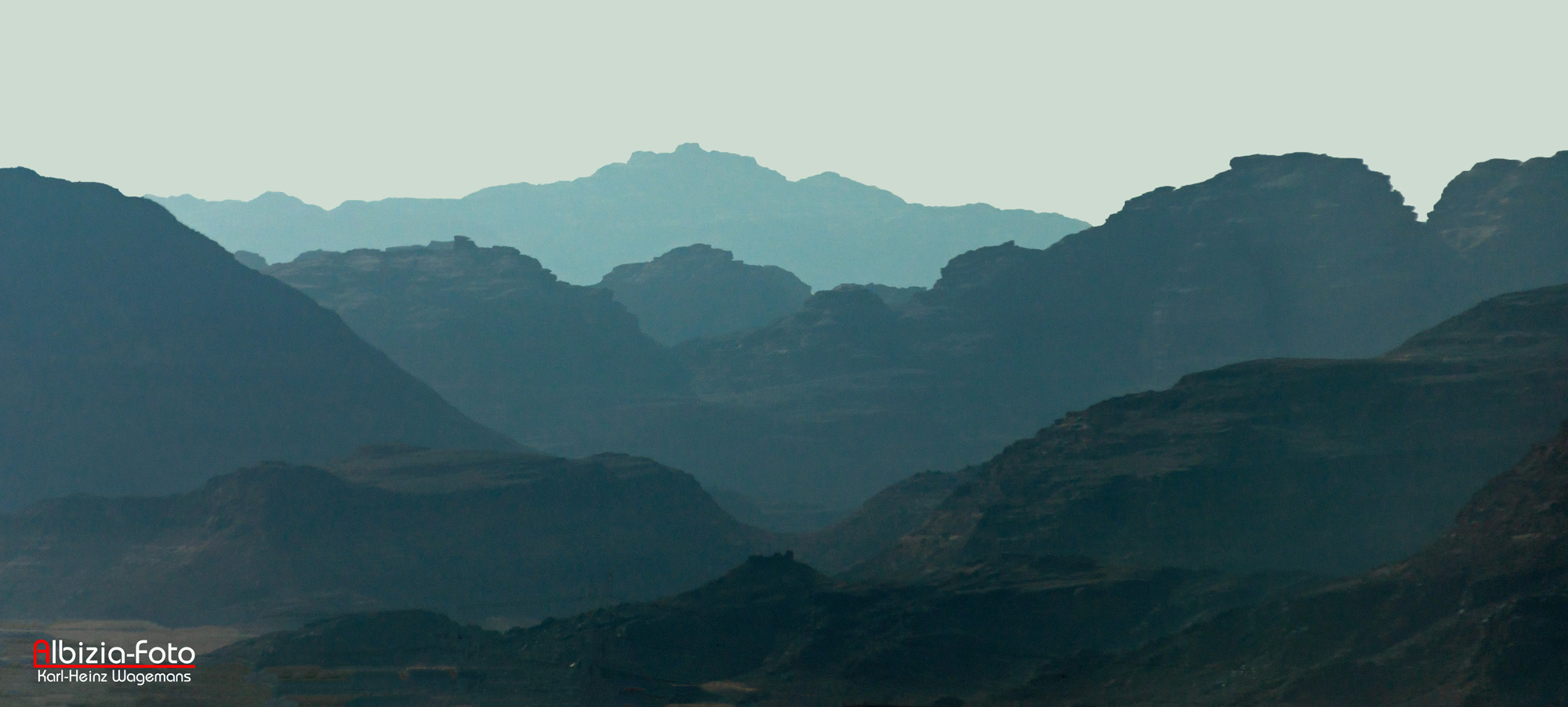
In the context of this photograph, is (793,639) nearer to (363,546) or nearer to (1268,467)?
(1268,467)

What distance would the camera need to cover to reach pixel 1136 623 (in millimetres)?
106750

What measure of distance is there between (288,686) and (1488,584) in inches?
2724

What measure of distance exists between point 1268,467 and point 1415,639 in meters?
63.5

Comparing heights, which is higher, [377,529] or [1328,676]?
[377,529]

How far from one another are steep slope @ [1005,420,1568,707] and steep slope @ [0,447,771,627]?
7104 centimetres

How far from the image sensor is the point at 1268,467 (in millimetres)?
141250

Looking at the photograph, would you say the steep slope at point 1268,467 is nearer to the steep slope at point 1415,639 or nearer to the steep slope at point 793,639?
the steep slope at point 793,639

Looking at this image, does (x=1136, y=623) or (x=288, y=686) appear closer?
(x=288, y=686)

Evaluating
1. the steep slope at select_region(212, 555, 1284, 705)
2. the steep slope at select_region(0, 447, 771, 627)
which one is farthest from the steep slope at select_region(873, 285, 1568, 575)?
the steep slope at select_region(0, 447, 771, 627)

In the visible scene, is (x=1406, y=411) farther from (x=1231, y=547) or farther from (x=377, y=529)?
(x=377, y=529)

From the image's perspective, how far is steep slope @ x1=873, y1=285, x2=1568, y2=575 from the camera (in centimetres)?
13425

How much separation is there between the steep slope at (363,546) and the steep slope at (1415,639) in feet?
233

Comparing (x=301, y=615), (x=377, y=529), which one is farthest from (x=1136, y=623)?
(x=377, y=529)

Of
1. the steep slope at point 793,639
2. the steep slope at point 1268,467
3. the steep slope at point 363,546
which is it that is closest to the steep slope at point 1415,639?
the steep slope at point 793,639
